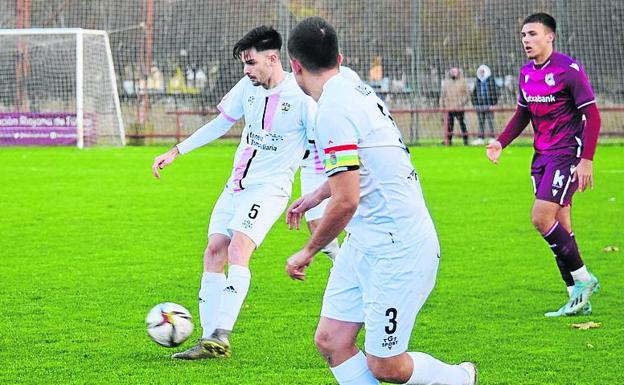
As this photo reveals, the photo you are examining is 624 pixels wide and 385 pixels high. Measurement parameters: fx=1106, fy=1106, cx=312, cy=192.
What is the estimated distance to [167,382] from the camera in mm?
6047

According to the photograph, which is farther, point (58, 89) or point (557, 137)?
point (58, 89)

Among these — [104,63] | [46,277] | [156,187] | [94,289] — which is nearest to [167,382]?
[94,289]

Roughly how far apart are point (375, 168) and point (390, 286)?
1.66ft

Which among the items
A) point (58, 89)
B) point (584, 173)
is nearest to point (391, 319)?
point (584, 173)

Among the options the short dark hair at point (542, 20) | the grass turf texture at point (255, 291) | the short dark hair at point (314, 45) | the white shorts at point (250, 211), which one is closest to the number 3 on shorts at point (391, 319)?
the short dark hair at point (314, 45)

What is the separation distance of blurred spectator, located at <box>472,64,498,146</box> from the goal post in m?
9.77

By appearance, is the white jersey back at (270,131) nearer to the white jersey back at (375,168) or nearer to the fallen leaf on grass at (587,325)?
the fallen leaf on grass at (587,325)

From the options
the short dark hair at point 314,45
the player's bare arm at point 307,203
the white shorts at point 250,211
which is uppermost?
the short dark hair at point 314,45

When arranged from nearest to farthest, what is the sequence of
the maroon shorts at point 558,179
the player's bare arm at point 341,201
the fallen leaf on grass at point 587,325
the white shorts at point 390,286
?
the player's bare arm at point 341,201
the white shorts at point 390,286
the fallen leaf on grass at point 587,325
the maroon shorts at point 558,179

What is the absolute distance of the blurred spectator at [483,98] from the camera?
30.1m

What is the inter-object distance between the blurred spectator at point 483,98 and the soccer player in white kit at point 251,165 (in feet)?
75.9

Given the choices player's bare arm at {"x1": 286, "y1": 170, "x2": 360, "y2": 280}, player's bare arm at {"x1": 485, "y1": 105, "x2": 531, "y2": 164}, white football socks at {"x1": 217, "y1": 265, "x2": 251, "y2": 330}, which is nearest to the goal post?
player's bare arm at {"x1": 485, "y1": 105, "x2": 531, "y2": 164}

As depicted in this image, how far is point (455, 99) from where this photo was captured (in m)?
30.1

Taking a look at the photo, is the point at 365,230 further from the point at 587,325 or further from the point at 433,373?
the point at 587,325
